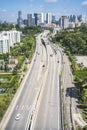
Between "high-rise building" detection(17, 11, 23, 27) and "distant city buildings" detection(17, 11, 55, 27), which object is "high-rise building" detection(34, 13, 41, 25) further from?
"high-rise building" detection(17, 11, 23, 27)

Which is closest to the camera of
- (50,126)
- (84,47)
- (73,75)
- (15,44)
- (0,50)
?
(50,126)

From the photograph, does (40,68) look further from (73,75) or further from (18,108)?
(18,108)

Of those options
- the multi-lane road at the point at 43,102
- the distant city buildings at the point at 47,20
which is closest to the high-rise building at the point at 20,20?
the distant city buildings at the point at 47,20

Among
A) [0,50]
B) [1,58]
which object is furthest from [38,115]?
[0,50]

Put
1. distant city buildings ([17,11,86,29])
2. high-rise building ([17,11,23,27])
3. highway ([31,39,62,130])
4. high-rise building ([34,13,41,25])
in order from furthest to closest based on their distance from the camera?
high-rise building ([17,11,23,27]) < high-rise building ([34,13,41,25]) < distant city buildings ([17,11,86,29]) < highway ([31,39,62,130])

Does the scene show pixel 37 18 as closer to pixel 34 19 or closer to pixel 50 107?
pixel 34 19

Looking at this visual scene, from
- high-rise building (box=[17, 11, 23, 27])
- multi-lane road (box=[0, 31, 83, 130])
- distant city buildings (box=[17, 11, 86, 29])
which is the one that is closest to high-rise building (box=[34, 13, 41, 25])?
distant city buildings (box=[17, 11, 86, 29])

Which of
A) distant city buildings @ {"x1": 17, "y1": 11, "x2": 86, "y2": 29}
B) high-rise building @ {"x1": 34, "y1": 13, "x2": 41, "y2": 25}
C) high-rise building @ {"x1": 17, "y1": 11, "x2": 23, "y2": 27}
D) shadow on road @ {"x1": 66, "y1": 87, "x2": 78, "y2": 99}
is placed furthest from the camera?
high-rise building @ {"x1": 17, "y1": 11, "x2": 23, "y2": 27}

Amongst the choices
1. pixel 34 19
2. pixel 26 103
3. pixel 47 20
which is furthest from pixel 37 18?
pixel 26 103
